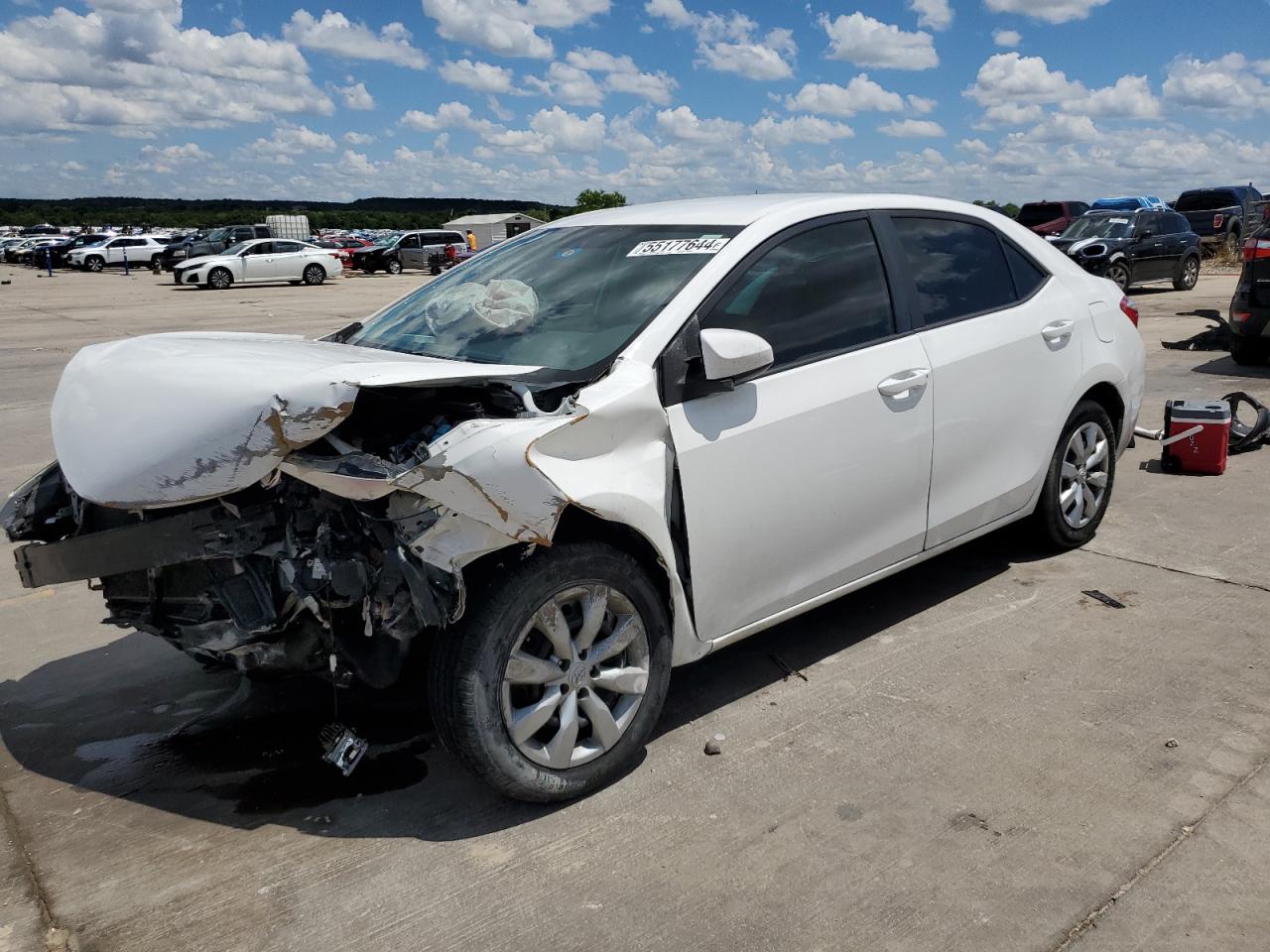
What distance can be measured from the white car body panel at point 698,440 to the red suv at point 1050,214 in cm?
2594

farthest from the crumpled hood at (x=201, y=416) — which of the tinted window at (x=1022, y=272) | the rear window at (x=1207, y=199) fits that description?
the rear window at (x=1207, y=199)

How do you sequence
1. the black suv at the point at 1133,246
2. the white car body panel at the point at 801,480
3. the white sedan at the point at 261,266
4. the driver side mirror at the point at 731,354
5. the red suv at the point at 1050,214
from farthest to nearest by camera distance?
the white sedan at the point at 261,266 < the red suv at the point at 1050,214 < the black suv at the point at 1133,246 < the white car body panel at the point at 801,480 < the driver side mirror at the point at 731,354

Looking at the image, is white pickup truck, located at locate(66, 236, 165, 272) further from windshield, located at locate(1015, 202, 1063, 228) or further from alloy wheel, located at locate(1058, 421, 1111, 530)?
alloy wheel, located at locate(1058, 421, 1111, 530)

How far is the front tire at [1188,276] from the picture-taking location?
2188cm

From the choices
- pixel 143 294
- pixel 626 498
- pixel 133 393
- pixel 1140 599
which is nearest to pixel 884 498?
pixel 626 498

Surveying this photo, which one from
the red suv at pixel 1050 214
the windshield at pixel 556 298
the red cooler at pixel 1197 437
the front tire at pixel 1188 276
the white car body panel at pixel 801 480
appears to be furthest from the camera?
the red suv at pixel 1050 214

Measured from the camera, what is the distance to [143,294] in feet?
105

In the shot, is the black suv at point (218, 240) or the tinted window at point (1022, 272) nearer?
the tinted window at point (1022, 272)

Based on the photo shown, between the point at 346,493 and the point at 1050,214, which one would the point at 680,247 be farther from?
the point at 1050,214

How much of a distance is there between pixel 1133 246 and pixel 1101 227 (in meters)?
0.82

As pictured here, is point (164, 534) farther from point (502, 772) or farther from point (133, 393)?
point (502, 772)

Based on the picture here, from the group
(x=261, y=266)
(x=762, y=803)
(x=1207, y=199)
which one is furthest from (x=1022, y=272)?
(x=261, y=266)

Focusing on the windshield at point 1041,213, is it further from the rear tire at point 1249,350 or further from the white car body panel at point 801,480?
the white car body panel at point 801,480

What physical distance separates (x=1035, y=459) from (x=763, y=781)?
2.20m
